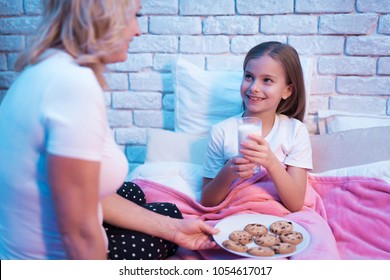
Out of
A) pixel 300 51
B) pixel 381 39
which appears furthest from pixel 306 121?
pixel 381 39

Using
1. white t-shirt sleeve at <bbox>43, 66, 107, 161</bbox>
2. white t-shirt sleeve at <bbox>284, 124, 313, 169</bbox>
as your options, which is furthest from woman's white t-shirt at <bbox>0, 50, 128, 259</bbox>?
white t-shirt sleeve at <bbox>284, 124, 313, 169</bbox>

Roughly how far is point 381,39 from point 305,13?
1.09 feet

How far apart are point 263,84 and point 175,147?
47cm

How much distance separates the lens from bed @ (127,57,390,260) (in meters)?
1.31

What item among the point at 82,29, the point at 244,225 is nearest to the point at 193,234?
the point at 244,225

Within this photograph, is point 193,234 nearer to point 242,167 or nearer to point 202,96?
point 242,167

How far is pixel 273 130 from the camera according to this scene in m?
1.55

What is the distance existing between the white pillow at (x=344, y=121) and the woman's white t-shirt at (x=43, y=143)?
1.15 metres

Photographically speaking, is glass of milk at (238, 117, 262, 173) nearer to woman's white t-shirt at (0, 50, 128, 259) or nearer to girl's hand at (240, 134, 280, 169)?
girl's hand at (240, 134, 280, 169)

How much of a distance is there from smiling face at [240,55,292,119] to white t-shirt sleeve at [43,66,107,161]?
83cm

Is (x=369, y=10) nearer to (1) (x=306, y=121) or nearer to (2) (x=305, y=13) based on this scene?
(2) (x=305, y=13)
